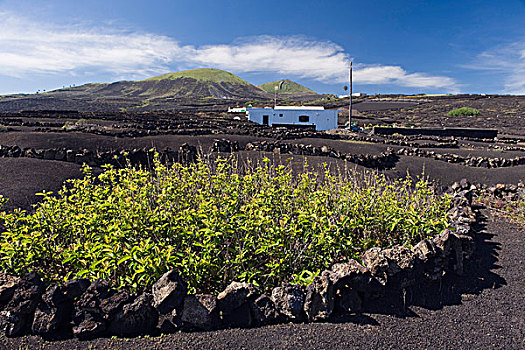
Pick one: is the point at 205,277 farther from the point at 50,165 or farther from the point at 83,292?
the point at 50,165

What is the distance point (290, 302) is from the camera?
156 inches

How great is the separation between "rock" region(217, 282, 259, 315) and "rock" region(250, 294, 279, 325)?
9 cm

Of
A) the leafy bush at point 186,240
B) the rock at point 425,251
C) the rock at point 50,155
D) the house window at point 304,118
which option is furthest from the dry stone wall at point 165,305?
the house window at point 304,118

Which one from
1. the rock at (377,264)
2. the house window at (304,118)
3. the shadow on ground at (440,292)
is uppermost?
the house window at (304,118)

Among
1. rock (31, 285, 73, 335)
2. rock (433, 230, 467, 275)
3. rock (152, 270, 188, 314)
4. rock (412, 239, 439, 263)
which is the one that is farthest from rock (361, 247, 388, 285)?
rock (31, 285, 73, 335)

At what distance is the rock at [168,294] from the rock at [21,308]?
135 cm

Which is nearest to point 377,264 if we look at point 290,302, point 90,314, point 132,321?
point 290,302

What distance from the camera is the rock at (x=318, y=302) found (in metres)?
3.98

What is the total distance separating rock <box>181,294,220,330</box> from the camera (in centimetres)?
379

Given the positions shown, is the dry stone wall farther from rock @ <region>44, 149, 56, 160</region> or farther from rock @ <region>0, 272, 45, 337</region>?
rock @ <region>44, 149, 56, 160</region>

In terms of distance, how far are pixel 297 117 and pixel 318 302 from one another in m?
37.4

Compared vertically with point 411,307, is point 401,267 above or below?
above

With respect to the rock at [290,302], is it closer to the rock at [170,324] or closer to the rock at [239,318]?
the rock at [239,318]

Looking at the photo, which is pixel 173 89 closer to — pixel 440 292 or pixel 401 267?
pixel 401 267
